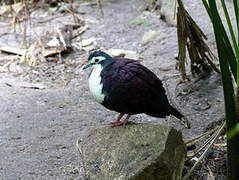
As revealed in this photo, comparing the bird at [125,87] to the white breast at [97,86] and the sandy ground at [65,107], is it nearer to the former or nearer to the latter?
the white breast at [97,86]

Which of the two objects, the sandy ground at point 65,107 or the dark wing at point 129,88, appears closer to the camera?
the dark wing at point 129,88

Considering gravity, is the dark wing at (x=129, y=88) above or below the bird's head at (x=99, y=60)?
below

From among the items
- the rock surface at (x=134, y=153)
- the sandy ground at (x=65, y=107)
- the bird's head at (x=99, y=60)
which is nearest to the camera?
the rock surface at (x=134, y=153)

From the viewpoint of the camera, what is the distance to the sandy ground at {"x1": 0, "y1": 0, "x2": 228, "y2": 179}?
2828 millimetres

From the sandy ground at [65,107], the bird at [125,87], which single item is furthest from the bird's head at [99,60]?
the sandy ground at [65,107]

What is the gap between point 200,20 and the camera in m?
4.89

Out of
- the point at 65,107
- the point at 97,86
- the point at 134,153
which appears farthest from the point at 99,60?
the point at 65,107

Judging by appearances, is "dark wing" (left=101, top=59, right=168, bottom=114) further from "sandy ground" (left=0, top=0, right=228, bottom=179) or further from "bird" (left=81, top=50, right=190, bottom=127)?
"sandy ground" (left=0, top=0, right=228, bottom=179)

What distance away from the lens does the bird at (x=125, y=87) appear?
7.63 ft

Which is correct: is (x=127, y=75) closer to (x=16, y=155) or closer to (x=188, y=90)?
(x=16, y=155)

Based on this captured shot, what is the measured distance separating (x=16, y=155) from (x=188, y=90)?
4.06 feet

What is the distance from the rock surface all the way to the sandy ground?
32 cm

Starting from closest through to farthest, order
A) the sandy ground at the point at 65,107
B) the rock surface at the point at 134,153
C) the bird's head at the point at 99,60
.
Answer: the rock surface at the point at 134,153 → the bird's head at the point at 99,60 → the sandy ground at the point at 65,107

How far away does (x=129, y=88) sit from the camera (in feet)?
7.68
